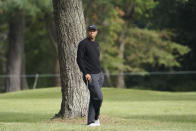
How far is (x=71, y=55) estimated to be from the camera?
47.8 ft

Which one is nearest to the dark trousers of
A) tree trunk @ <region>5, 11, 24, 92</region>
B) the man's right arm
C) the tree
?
the man's right arm

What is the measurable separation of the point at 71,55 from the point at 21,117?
433cm

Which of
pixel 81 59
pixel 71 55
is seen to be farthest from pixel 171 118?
pixel 81 59

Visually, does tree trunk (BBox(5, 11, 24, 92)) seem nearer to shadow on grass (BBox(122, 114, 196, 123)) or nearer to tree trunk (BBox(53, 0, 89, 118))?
shadow on grass (BBox(122, 114, 196, 123))

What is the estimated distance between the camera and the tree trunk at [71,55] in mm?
14547

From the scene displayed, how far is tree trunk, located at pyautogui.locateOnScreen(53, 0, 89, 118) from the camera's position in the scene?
14547 mm

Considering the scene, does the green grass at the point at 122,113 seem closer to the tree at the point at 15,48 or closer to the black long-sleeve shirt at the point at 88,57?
the black long-sleeve shirt at the point at 88,57

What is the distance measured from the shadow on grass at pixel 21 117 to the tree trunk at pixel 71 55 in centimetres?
248

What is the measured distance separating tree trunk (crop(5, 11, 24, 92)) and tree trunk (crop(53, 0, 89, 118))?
2412 centimetres

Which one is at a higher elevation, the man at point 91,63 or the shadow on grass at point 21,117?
the man at point 91,63

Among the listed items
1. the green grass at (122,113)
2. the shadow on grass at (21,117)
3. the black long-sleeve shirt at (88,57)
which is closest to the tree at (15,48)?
the green grass at (122,113)

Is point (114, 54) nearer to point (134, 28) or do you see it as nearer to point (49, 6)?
point (134, 28)

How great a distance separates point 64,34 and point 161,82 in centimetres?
3349

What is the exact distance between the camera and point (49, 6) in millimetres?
36031
